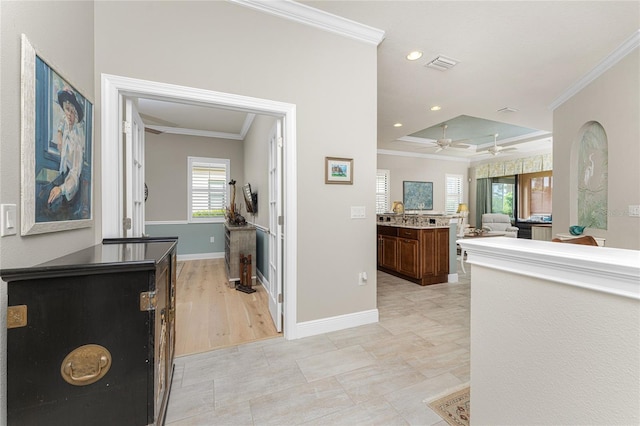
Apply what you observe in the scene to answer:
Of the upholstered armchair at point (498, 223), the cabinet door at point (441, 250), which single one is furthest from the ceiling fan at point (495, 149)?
the cabinet door at point (441, 250)

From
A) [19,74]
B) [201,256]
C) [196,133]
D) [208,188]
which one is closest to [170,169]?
[208,188]

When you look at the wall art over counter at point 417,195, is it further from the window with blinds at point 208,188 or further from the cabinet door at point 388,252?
the window with blinds at point 208,188

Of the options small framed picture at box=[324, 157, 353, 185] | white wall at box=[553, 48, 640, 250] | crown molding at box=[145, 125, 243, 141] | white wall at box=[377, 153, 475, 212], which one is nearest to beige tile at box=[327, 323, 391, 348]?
small framed picture at box=[324, 157, 353, 185]

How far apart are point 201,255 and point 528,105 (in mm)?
6962

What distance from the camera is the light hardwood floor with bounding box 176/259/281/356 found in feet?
7.72

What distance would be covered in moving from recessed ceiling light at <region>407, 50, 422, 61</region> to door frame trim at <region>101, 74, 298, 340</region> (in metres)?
1.66

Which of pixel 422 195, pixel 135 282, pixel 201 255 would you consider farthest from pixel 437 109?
pixel 201 255

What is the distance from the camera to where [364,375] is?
1851mm

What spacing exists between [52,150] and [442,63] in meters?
3.65

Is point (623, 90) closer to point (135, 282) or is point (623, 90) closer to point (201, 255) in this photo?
point (135, 282)

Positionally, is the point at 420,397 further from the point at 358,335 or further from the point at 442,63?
the point at 442,63

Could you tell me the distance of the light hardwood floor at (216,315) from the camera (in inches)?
92.7

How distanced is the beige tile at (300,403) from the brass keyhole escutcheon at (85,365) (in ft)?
2.84

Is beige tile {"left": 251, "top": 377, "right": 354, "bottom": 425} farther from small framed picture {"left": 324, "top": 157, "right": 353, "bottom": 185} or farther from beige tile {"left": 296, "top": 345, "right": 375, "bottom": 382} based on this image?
small framed picture {"left": 324, "top": 157, "right": 353, "bottom": 185}
